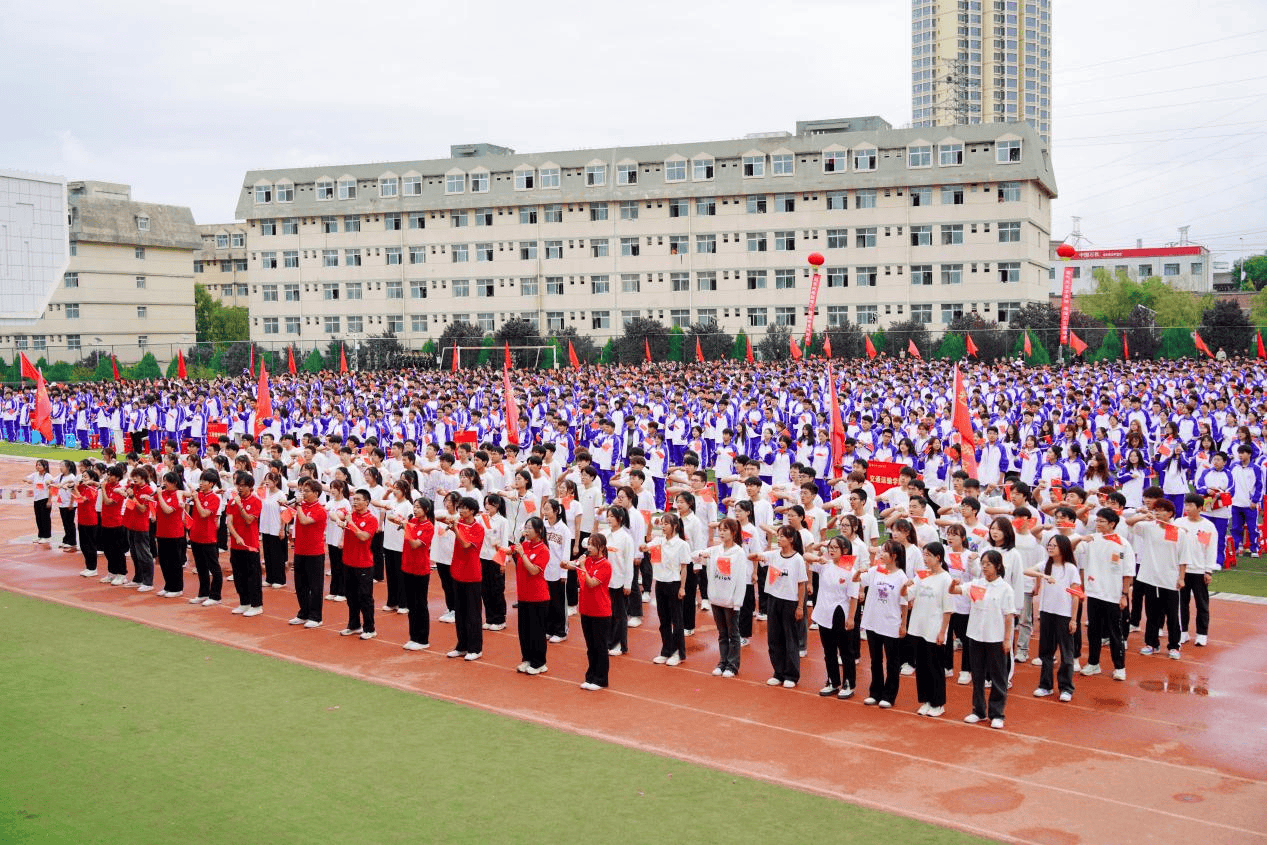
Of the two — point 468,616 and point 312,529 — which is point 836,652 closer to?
point 468,616

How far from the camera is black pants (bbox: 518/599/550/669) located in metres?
10.2

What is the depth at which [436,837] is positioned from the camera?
22.3ft

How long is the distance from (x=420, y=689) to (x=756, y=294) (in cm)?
5090

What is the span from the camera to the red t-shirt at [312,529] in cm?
1173

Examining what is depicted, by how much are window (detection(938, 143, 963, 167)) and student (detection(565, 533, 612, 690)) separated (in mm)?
50165

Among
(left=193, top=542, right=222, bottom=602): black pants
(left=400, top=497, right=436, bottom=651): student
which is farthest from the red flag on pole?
(left=400, top=497, right=436, bottom=651): student

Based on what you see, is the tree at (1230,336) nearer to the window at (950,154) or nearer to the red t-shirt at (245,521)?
the window at (950,154)

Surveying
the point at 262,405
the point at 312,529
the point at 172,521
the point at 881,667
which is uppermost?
the point at 262,405

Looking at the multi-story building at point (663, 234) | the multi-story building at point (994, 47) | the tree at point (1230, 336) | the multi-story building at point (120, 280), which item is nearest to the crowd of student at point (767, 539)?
the tree at point (1230, 336)

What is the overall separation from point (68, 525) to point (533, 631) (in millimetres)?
10146

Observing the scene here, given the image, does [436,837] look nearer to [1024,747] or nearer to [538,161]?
[1024,747]

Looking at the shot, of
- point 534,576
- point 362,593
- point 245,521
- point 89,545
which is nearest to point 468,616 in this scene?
point 534,576

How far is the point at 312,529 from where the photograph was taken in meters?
11.8

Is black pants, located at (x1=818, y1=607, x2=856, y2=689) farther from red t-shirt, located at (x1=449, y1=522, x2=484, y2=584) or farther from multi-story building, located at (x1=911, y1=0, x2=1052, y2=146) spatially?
multi-story building, located at (x1=911, y1=0, x2=1052, y2=146)
